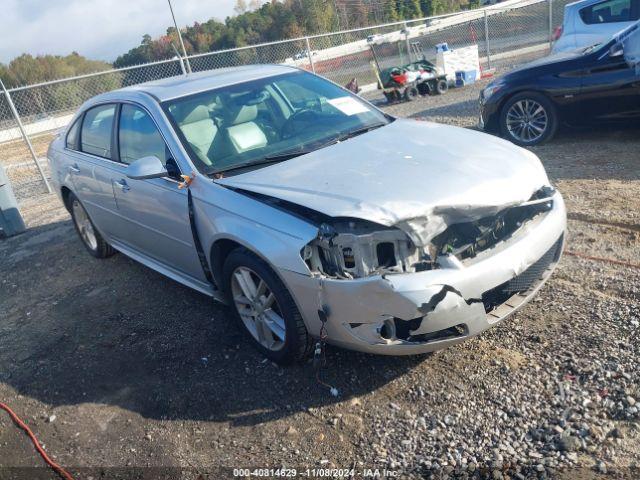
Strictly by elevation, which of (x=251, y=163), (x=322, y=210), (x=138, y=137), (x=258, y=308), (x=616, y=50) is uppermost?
(x=138, y=137)

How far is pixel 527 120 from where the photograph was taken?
7387 mm

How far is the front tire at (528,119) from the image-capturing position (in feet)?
23.5

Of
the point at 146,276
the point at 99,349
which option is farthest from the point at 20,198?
the point at 99,349

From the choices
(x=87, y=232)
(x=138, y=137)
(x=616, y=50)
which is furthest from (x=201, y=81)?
(x=616, y=50)

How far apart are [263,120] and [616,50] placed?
485cm

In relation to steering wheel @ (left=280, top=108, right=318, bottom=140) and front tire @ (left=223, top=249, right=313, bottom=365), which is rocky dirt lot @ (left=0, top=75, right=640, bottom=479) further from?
steering wheel @ (left=280, top=108, right=318, bottom=140)

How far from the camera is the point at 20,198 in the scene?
10.7 metres

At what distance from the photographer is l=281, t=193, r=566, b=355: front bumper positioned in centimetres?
274

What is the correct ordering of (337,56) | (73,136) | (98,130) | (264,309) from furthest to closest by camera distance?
(337,56), (73,136), (98,130), (264,309)

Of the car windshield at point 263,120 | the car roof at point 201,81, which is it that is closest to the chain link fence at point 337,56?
the car roof at point 201,81

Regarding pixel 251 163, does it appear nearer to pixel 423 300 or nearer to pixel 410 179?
pixel 410 179

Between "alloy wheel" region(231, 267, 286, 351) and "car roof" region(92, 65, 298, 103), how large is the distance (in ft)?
5.26

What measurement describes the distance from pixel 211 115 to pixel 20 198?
27.3ft

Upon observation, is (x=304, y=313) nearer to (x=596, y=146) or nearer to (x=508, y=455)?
(x=508, y=455)
